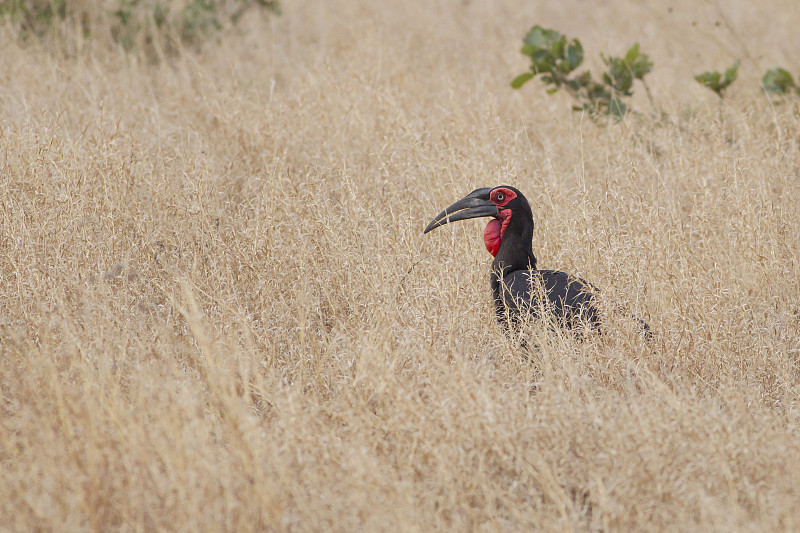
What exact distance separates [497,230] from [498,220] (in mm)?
54

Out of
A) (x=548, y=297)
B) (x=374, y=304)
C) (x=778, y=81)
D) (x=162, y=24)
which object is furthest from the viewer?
(x=162, y=24)

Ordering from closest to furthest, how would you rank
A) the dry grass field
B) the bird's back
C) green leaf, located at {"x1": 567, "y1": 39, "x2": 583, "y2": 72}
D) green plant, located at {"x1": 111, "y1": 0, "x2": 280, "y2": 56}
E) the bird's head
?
1. the dry grass field
2. the bird's back
3. the bird's head
4. green leaf, located at {"x1": 567, "y1": 39, "x2": 583, "y2": 72}
5. green plant, located at {"x1": 111, "y1": 0, "x2": 280, "y2": 56}

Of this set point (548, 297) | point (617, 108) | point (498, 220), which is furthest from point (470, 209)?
point (617, 108)

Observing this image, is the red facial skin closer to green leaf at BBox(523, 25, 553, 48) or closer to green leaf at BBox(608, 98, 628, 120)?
green leaf at BBox(608, 98, 628, 120)

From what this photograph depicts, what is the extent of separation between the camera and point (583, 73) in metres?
6.20

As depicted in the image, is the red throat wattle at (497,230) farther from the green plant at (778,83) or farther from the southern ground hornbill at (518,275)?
the green plant at (778,83)

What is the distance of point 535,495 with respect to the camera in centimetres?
262

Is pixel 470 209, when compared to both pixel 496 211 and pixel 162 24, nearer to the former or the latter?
pixel 496 211

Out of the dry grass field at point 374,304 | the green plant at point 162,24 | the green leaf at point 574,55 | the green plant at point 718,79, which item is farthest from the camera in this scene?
the green plant at point 162,24

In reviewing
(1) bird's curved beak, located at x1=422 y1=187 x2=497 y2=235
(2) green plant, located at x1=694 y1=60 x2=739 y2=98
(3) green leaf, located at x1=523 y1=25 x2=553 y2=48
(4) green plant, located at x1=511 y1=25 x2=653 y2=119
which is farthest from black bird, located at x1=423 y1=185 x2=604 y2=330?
(2) green plant, located at x1=694 y1=60 x2=739 y2=98

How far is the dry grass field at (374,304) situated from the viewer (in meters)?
2.56

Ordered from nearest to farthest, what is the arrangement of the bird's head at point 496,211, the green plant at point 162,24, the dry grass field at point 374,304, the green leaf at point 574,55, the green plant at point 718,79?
1. the dry grass field at point 374,304
2. the bird's head at point 496,211
3. the green plant at point 718,79
4. the green leaf at point 574,55
5. the green plant at point 162,24

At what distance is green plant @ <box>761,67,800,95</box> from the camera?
6102 millimetres

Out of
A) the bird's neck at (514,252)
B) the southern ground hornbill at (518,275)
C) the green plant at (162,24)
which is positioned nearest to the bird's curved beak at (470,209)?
the southern ground hornbill at (518,275)
